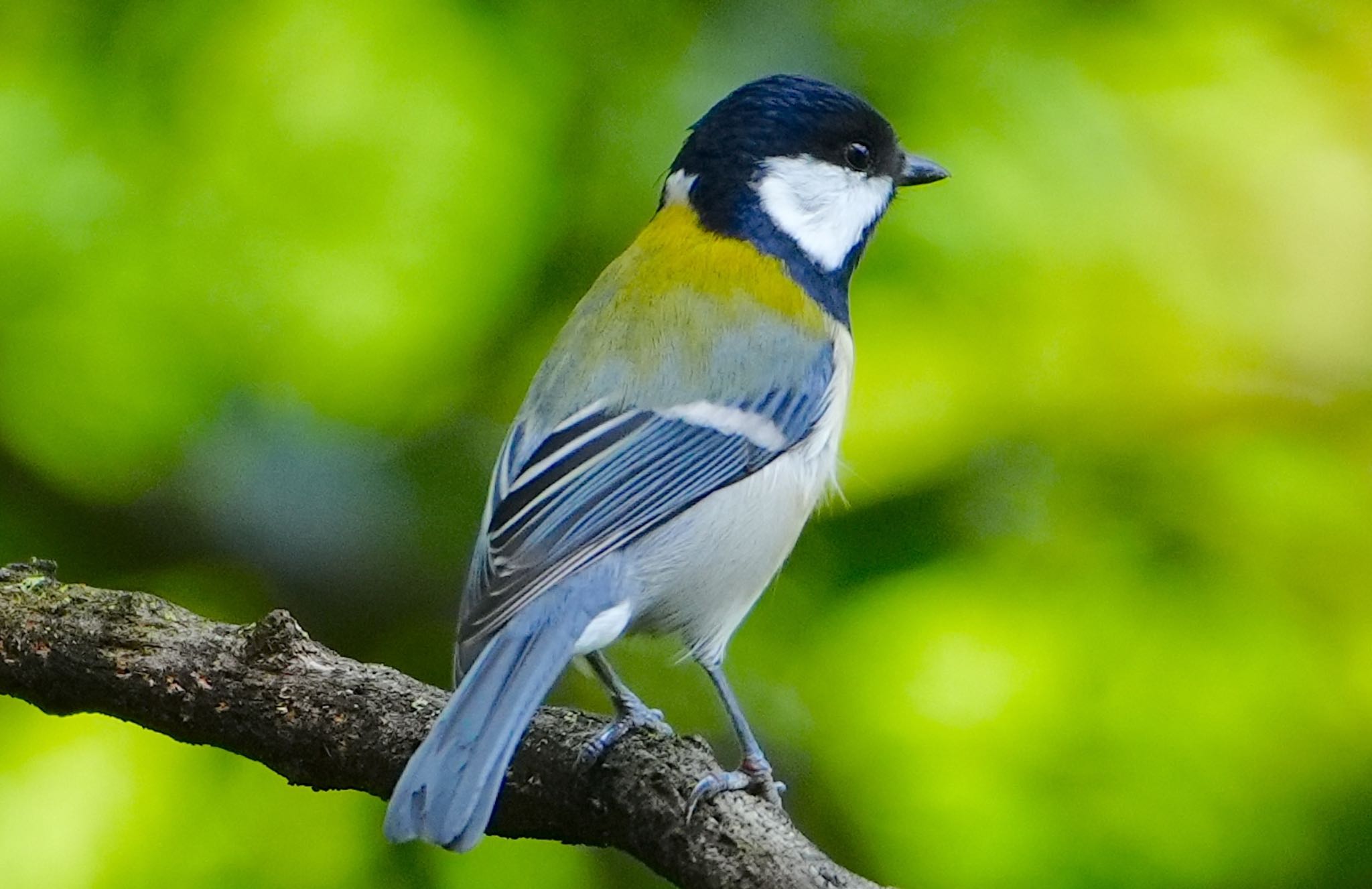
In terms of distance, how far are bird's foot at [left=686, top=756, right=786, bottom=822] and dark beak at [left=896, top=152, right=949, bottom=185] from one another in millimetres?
1092

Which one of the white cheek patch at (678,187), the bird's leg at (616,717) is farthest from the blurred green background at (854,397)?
the bird's leg at (616,717)

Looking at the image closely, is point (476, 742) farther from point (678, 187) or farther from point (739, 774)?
point (678, 187)

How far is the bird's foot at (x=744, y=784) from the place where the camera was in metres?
1.60

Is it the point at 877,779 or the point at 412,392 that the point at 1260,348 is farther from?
the point at 412,392

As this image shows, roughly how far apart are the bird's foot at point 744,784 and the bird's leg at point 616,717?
113 millimetres

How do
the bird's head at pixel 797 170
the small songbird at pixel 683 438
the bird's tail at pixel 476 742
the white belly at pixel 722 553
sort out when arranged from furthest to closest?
1. the bird's head at pixel 797 170
2. the white belly at pixel 722 553
3. the small songbird at pixel 683 438
4. the bird's tail at pixel 476 742

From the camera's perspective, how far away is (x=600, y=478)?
6.44ft

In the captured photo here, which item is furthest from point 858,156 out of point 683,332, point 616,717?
point 616,717

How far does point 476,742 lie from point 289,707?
35 cm

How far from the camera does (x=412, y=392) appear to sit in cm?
253

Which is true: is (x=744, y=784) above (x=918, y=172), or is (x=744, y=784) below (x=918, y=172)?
below

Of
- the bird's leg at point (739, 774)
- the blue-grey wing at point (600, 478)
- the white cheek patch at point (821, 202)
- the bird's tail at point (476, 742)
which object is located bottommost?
the bird's leg at point (739, 774)

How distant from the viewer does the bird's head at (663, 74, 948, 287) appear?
2.42m

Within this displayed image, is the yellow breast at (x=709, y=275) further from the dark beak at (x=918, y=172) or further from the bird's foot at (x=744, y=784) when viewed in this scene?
the bird's foot at (x=744, y=784)
